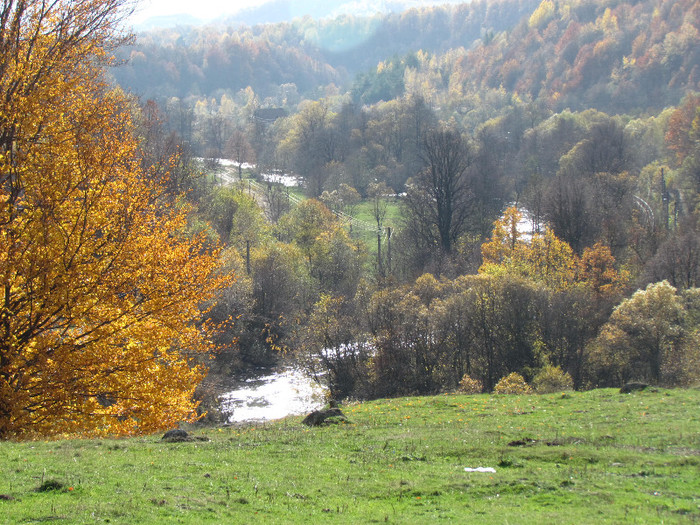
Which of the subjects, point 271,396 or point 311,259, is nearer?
point 271,396

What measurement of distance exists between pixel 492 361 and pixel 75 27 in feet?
91.0

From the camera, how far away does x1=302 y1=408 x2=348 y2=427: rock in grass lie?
20.0 meters

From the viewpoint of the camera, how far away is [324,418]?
66.4 ft

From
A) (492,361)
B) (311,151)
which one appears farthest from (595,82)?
(492,361)

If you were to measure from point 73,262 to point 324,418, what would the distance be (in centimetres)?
878

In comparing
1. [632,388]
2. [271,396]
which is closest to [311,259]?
[271,396]

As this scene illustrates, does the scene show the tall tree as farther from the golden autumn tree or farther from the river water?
the golden autumn tree

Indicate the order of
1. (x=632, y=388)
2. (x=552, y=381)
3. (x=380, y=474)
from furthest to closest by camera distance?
(x=552, y=381), (x=632, y=388), (x=380, y=474)

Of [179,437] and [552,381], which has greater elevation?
[179,437]

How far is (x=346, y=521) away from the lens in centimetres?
1043

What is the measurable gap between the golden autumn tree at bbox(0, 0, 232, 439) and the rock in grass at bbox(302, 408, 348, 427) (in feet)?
13.2

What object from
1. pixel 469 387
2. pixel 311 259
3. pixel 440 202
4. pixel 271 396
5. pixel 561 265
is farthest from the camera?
pixel 311 259

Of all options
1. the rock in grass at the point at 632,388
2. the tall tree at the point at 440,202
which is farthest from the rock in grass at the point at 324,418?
the tall tree at the point at 440,202

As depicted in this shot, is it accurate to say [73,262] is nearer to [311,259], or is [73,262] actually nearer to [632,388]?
[632,388]
